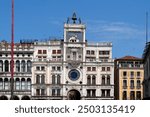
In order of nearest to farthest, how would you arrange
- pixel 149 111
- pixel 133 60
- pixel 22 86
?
pixel 149 111
pixel 22 86
pixel 133 60

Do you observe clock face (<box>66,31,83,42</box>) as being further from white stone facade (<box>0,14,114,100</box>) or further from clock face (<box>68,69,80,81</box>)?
clock face (<box>68,69,80,81</box>)

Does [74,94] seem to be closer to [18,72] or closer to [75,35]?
[75,35]

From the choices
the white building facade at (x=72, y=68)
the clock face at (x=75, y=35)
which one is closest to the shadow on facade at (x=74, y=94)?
the white building facade at (x=72, y=68)

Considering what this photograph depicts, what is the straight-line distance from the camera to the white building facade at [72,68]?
283 feet

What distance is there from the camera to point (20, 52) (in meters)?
86.5

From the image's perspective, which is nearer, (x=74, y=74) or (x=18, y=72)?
(x=18, y=72)

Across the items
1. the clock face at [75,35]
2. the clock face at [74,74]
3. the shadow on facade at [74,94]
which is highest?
the clock face at [75,35]

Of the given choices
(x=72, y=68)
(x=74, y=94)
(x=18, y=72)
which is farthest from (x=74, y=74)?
(x=18, y=72)

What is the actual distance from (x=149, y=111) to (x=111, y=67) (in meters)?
78.1

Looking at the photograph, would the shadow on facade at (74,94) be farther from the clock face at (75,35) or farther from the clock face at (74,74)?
the clock face at (75,35)

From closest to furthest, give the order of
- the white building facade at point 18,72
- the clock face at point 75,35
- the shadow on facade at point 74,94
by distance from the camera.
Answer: the white building facade at point 18,72 → the shadow on facade at point 74,94 → the clock face at point 75,35

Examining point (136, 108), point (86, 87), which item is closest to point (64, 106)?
point (136, 108)

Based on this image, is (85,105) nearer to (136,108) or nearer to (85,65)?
(136,108)

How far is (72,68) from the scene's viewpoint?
86500mm
